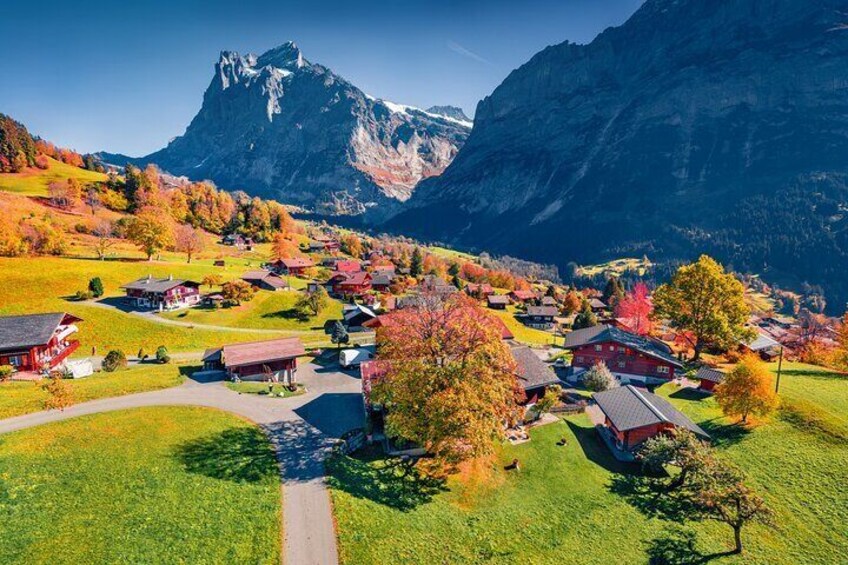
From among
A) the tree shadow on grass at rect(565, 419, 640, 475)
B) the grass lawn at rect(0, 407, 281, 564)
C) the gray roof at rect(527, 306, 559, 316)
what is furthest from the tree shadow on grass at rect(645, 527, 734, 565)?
the gray roof at rect(527, 306, 559, 316)

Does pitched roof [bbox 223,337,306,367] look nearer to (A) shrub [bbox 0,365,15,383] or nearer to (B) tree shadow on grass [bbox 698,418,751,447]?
(A) shrub [bbox 0,365,15,383]

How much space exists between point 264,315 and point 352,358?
110 feet

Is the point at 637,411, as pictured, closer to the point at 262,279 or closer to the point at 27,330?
the point at 27,330

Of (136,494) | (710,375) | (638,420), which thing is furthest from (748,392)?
(136,494)

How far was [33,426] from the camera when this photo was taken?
34.3 meters

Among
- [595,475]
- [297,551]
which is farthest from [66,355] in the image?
[595,475]

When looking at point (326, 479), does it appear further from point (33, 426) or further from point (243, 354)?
point (243, 354)

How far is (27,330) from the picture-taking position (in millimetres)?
50281

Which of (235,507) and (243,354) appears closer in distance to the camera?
(235,507)

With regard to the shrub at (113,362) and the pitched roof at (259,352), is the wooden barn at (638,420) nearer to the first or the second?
the pitched roof at (259,352)

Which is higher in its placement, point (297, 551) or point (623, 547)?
point (297, 551)

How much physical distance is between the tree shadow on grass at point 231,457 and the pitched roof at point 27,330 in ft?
102

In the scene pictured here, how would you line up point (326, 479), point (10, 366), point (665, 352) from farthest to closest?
point (665, 352) < point (10, 366) < point (326, 479)

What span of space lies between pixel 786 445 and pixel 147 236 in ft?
399
